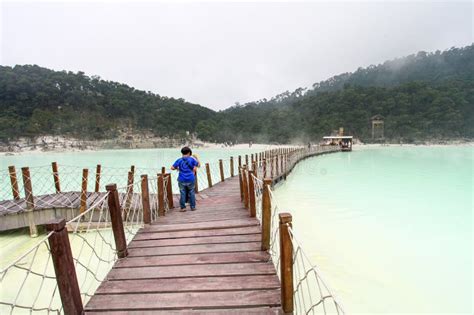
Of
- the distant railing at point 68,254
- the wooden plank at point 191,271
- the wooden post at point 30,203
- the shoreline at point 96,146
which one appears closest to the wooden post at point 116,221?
the distant railing at point 68,254

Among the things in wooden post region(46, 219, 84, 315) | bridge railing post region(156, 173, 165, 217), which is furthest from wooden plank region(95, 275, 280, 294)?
bridge railing post region(156, 173, 165, 217)

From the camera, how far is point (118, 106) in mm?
76938

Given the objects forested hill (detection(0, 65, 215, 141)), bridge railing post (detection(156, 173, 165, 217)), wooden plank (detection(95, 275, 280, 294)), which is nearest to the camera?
wooden plank (detection(95, 275, 280, 294))

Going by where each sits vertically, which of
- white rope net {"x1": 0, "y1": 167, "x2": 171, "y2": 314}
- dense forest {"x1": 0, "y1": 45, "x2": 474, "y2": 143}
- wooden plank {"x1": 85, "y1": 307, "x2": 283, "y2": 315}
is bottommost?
white rope net {"x1": 0, "y1": 167, "x2": 171, "y2": 314}

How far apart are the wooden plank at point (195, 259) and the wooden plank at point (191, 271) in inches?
3.2

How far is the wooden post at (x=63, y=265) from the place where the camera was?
2.16 metres

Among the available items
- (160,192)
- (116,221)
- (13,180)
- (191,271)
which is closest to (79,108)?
(13,180)

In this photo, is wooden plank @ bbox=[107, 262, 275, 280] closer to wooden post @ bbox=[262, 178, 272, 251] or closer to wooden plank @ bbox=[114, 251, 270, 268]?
wooden plank @ bbox=[114, 251, 270, 268]

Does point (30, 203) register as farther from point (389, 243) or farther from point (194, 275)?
point (389, 243)

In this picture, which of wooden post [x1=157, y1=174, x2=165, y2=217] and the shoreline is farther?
the shoreline

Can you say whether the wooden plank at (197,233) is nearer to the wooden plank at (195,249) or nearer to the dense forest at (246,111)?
the wooden plank at (195,249)

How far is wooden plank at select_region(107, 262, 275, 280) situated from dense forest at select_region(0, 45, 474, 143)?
222 ft

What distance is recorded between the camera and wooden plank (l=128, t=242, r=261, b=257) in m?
3.51

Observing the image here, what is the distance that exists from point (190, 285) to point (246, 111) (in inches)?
3606
